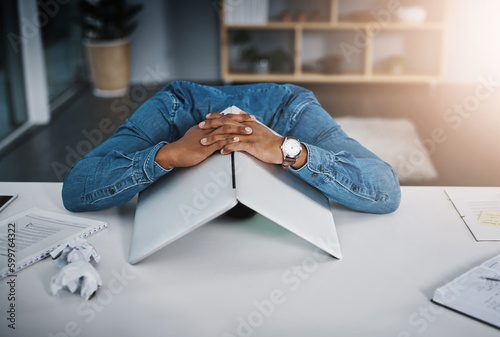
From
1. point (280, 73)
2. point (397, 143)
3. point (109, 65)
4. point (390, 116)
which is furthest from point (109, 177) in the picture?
point (280, 73)

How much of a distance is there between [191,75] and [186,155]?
12.7ft

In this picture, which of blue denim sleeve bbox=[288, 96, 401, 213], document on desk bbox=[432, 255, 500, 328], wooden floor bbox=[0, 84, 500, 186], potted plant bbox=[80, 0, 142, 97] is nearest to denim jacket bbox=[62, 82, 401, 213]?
blue denim sleeve bbox=[288, 96, 401, 213]

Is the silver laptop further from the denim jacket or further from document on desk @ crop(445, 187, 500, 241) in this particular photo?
document on desk @ crop(445, 187, 500, 241)

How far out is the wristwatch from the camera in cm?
118

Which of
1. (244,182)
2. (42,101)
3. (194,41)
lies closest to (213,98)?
(244,182)

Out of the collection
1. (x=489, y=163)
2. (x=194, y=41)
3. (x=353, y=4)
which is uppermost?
(x=353, y=4)

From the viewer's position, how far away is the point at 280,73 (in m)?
4.83

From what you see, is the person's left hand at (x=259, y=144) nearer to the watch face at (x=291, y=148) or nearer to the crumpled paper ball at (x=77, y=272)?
the watch face at (x=291, y=148)

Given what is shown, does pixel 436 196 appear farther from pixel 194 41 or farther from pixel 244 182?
pixel 194 41

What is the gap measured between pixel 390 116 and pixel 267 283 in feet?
10.7

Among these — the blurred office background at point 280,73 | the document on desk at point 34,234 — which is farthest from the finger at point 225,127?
the blurred office background at point 280,73

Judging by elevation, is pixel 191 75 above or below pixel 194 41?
below

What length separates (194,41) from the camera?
4.86 m

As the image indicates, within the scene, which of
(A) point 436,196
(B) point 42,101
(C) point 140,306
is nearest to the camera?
(C) point 140,306
